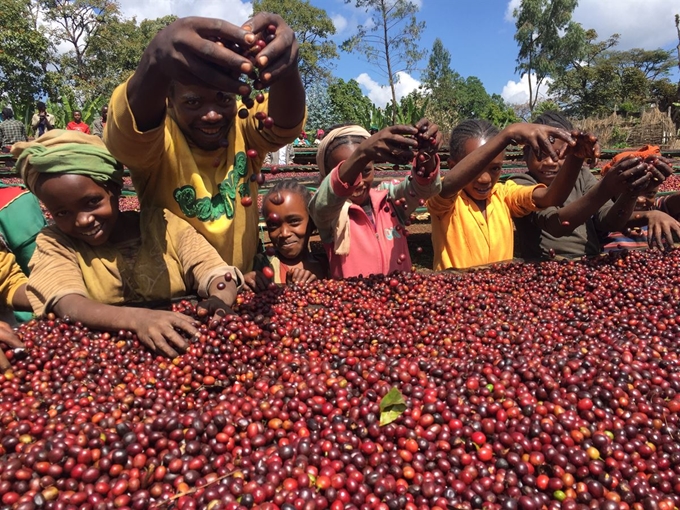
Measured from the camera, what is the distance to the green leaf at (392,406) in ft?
4.75

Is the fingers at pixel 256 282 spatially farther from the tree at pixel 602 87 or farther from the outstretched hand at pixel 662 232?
the tree at pixel 602 87

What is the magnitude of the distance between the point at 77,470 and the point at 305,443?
0.66 m

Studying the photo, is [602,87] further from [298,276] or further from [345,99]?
[298,276]

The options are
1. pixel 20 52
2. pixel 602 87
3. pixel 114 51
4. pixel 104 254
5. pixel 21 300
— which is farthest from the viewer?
pixel 602 87

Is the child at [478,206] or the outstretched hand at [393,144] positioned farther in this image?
the child at [478,206]

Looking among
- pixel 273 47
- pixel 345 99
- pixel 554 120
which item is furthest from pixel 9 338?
pixel 345 99

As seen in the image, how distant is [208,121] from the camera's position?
2.19 meters

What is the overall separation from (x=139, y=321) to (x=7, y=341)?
0.55m

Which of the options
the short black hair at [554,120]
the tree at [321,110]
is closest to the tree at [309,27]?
the tree at [321,110]

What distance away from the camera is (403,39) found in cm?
2916

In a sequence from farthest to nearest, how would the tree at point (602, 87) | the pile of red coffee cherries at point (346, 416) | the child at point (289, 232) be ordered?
the tree at point (602, 87), the child at point (289, 232), the pile of red coffee cherries at point (346, 416)

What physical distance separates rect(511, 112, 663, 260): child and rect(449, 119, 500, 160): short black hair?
1.33 ft

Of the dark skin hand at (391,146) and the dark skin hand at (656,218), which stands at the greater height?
the dark skin hand at (391,146)

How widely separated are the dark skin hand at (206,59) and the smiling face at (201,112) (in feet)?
1.03
